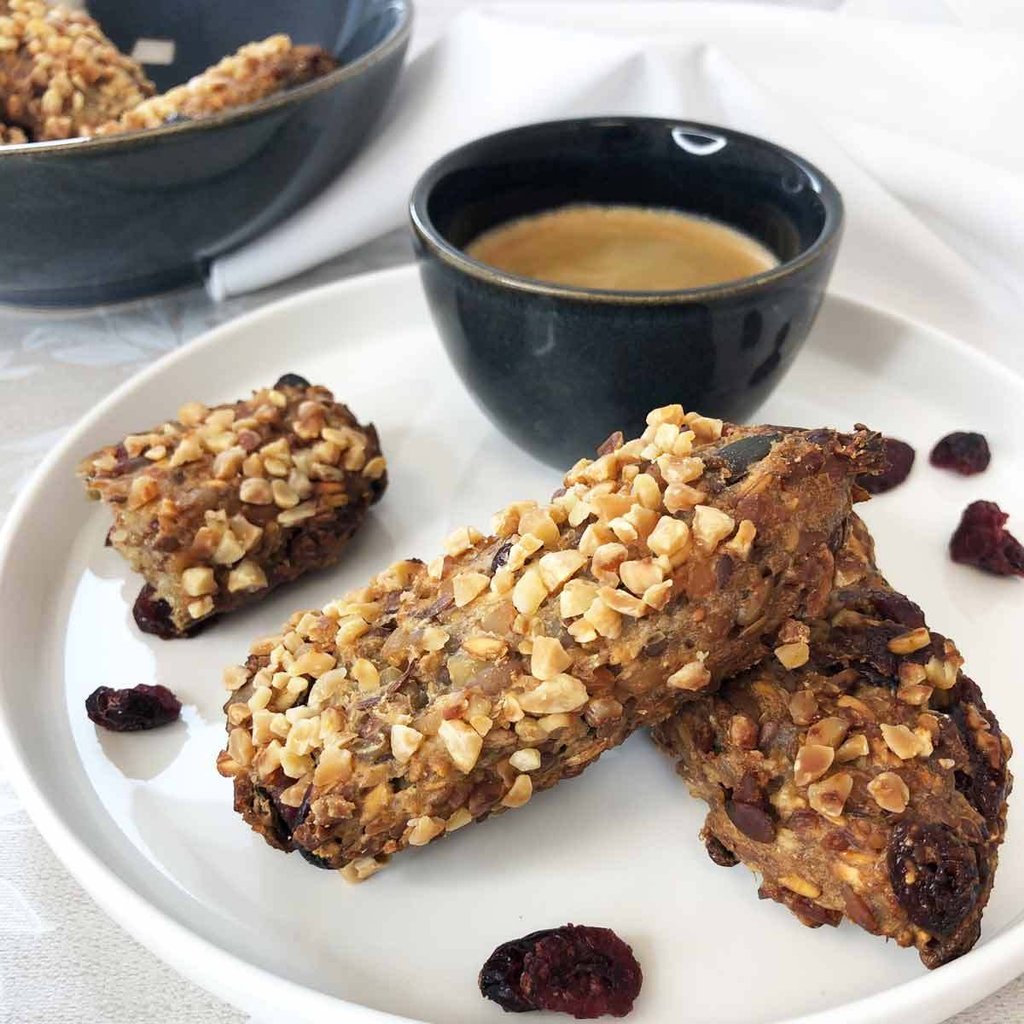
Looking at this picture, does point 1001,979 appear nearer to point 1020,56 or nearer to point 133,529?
point 133,529

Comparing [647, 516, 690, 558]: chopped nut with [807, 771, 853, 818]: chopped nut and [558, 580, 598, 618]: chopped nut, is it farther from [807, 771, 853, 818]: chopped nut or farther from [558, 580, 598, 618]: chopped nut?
[807, 771, 853, 818]: chopped nut

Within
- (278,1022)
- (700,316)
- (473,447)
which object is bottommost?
(473,447)

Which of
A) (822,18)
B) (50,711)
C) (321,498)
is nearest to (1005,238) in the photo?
(822,18)

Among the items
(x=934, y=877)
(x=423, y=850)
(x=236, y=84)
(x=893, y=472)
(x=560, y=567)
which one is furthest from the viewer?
(x=236, y=84)

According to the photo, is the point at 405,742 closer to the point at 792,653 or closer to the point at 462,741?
the point at 462,741

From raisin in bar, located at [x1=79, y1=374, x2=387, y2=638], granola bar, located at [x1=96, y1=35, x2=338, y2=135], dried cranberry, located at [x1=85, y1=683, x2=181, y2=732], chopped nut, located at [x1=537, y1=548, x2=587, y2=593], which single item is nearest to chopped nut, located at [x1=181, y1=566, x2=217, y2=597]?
raisin in bar, located at [x1=79, y1=374, x2=387, y2=638]

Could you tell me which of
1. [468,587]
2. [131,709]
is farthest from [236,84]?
[468,587]

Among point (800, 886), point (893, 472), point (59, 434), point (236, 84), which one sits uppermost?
point (236, 84)
